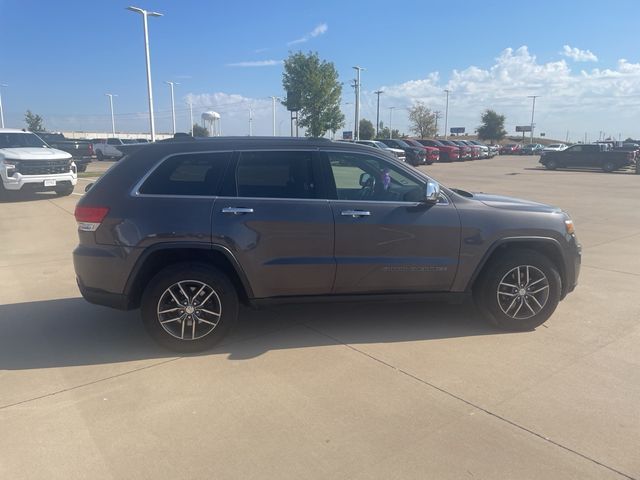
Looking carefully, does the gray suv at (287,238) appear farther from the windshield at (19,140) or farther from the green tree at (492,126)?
the green tree at (492,126)

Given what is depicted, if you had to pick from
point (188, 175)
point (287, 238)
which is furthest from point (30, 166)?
point (287, 238)

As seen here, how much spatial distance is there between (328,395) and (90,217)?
2.45m

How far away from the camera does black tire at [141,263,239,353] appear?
4.07m

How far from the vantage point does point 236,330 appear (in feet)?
15.4

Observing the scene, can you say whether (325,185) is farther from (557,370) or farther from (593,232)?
(593,232)

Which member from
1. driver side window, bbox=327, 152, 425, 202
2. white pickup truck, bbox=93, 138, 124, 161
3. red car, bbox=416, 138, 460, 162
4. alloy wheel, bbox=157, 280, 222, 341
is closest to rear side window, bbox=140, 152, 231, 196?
alloy wheel, bbox=157, 280, 222, 341

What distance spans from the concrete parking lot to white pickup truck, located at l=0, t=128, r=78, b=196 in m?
9.38

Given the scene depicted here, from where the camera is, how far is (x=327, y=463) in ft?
9.00

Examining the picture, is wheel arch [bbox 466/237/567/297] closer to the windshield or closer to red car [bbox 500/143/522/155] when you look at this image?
the windshield

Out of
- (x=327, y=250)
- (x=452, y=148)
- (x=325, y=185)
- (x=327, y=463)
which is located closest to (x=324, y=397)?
(x=327, y=463)

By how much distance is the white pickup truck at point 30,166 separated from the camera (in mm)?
13211

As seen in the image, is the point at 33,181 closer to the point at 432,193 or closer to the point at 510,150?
the point at 432,193

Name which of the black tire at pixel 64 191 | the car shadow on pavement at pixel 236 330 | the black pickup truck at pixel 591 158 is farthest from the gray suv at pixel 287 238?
the black pickup truck at pixel 591 158

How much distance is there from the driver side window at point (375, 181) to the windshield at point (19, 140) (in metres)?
13.5
